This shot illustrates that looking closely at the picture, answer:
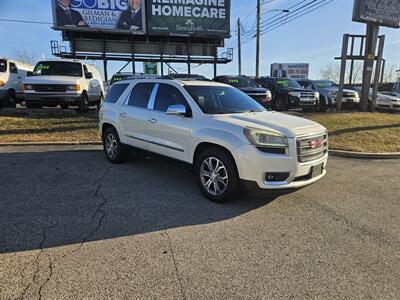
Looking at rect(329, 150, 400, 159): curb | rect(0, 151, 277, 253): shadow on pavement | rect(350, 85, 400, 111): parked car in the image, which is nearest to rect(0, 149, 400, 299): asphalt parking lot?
rect(0, 151, 277, 253): shadow on pavement

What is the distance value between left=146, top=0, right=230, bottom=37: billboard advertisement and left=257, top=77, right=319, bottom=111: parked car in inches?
615

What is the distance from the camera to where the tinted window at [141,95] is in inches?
239

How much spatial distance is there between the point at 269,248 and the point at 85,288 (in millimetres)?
1841

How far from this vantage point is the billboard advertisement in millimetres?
29688

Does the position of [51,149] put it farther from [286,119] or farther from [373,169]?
[373,169]

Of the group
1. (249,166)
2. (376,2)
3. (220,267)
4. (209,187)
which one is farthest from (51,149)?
(376,2)

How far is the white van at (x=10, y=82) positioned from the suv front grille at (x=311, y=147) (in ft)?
43.4

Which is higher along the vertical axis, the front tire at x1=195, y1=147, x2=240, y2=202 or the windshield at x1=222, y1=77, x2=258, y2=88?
the windshield at x1=222, y1=77, x2=258, y2=88

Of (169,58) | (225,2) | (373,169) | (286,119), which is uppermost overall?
(225,2)

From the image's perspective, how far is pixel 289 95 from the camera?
52.0ft

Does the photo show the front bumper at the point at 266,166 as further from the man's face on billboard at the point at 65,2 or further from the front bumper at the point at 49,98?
the man's face on billboard at the point at 65,2

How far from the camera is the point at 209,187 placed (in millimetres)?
4820

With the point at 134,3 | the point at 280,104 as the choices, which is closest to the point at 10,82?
the point at 280,104

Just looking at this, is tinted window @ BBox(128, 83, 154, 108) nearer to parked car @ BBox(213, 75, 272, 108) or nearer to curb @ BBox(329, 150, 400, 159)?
curb @ BBox(329, 150, 400, 159)
